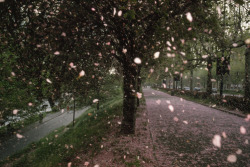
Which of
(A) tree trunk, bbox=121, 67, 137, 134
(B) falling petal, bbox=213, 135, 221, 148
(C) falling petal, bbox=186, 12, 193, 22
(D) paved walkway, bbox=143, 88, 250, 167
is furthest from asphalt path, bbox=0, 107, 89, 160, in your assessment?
(C) falling petal, bbox=186, 12, 193, 22

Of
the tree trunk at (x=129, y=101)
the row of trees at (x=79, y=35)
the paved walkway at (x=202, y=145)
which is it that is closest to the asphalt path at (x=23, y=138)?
the row of trees at (x=79, y=35)

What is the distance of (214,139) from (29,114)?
13491 millimetres

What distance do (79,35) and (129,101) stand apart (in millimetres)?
3390

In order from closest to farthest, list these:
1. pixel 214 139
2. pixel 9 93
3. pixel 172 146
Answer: pixel 172 146
pixel 214 139
pixel 9 93

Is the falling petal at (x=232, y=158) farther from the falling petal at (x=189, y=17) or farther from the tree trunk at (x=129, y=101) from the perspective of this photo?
the falling petal at (x=189, y=17)

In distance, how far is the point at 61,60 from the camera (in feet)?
16.8

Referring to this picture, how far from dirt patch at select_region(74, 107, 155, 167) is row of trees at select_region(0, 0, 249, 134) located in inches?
29.3

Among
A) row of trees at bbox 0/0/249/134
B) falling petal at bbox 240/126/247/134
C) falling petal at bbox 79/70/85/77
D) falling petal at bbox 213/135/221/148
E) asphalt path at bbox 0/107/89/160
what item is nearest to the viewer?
row of trees at bbox 0/0/249/134

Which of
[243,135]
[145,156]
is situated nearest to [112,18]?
[145,156]

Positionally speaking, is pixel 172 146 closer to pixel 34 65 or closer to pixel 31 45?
pixel 34 65

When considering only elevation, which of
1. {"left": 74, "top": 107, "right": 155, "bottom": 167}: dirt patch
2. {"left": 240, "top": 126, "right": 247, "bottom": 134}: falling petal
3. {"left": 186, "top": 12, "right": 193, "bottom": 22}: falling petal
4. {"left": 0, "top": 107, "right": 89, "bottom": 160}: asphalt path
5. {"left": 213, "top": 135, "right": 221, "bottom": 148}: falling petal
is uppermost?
{"left": 186, "top": 12, "right": 193, "bottom": 22}: falling petal

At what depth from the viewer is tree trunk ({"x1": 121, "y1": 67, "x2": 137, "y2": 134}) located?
6513mm

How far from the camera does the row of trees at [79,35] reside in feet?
14.6

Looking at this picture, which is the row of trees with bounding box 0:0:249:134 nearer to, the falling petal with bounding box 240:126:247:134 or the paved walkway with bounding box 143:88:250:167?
the paved walkway with bounding box 143:88:250:167
